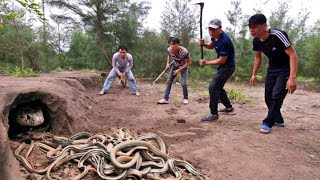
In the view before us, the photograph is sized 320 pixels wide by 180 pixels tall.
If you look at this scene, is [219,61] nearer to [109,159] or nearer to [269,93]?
[269,93]

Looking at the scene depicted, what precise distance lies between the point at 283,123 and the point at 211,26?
201 centimetres

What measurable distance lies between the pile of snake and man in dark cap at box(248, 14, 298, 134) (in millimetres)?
1865

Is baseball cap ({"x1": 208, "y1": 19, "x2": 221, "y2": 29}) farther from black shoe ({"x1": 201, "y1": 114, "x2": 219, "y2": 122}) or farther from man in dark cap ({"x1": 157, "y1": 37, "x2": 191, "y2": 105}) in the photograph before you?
man in dark cap ({"x1": 157, "y1": 37, "x2": 191, "y2": 105})

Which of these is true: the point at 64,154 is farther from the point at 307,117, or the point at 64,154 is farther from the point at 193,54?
the point at 193,54

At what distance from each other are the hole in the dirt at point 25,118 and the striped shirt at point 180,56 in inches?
126

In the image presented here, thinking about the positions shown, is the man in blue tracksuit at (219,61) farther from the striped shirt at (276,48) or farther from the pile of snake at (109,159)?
the pile of snake at (109,159)

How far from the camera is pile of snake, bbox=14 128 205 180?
3.07m

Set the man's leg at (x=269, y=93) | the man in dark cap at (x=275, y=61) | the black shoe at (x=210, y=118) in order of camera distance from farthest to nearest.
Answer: the black shoe at (x=210, y=118), the man's leg at (x=269, y=93), the man in dark cap at (x=275, y=61)

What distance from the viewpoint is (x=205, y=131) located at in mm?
4742

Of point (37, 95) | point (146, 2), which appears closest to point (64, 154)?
point (37, 95)

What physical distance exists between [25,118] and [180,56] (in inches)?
143

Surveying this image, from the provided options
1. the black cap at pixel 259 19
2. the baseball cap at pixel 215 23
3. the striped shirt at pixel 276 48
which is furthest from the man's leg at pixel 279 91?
the baseball cap at pixel 215 23

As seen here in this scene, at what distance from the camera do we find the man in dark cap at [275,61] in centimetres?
427

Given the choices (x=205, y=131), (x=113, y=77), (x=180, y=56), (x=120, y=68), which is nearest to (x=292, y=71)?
(x=205, y=131)
